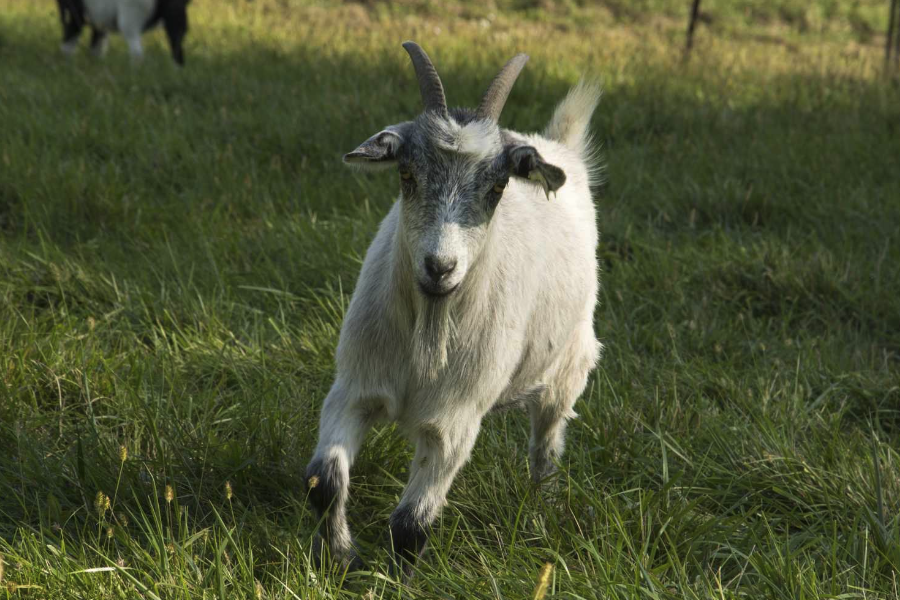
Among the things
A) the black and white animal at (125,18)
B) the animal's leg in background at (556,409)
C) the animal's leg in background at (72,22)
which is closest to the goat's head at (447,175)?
the animal's leg in background at (556,409)

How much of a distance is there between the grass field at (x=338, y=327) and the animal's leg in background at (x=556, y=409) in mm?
86

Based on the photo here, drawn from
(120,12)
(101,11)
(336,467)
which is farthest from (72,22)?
(336,467)

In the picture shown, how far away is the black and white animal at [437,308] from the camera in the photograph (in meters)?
2.28

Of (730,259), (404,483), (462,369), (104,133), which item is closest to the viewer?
(462,369)

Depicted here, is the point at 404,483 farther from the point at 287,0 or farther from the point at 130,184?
the point at 287,0

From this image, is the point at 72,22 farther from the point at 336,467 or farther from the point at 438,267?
the point at 438,267

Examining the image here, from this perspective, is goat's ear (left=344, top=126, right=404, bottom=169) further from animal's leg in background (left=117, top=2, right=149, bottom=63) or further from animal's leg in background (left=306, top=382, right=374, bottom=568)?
animal's leg in background (left=117, top=2, right=149, bottom=63)

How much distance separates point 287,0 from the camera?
11.4m

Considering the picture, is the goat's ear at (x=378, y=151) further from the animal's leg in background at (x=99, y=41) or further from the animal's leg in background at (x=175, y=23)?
the animal's leg in background at (x=99, y=41)

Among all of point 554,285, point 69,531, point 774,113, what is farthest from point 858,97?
point 69,531

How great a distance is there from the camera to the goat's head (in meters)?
2.18

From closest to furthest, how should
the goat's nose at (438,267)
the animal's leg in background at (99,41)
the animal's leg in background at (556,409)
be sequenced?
the goat's nose at (438,267) → the animal's leg in background at (556,409) → the animal's leg in background at (99,41)

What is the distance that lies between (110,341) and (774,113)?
5.37 m

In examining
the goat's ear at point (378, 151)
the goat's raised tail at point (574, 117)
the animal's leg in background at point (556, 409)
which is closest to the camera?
the goat's ear at point (378, 151)
